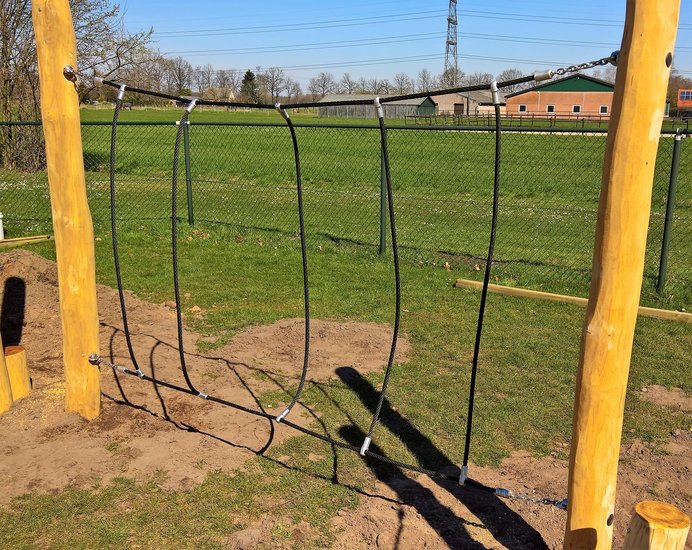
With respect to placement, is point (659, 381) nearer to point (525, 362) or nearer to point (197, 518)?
point (525, 362)

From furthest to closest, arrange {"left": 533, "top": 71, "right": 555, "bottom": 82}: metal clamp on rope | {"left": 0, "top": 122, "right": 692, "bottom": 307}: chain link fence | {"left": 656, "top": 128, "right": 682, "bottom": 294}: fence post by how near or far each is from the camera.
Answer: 1. {"left": 0, "top": 122, "right": 692, "bottom": 307}: chain link fence
2. {"left": 656, "top": 128, "right": 682, "bottom": 294}: fence post
3. {"left": 533, "top": 71, "right": 555, "bottom": 82}: metal clamp on rope

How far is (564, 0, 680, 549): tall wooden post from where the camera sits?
7.13 feet

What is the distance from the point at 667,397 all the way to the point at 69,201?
3935 millimetres

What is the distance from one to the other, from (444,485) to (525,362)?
1.91 m

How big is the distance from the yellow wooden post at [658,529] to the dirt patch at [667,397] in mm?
2528

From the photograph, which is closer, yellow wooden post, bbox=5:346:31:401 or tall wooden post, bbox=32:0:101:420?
tall wooden post, bbox=32:0:101:420

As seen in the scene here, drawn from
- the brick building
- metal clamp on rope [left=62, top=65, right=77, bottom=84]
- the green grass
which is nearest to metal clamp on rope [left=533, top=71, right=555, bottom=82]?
the green grass

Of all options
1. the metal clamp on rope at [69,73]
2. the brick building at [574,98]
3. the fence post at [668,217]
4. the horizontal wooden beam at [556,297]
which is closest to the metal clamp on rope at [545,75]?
the metal clamp on rope at [69,73]

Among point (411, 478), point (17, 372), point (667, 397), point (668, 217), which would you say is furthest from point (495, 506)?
point (668, 217)

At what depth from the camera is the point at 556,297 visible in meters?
6.77

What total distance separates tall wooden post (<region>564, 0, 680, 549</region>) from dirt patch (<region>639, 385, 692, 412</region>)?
226 cm

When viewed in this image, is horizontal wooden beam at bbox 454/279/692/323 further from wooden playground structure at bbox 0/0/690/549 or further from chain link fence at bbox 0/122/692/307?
wooden playground structure at bbox 0/0/690/549

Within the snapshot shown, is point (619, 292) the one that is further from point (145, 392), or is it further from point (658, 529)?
point (145, 392)

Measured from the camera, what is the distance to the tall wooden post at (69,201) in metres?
3.85
